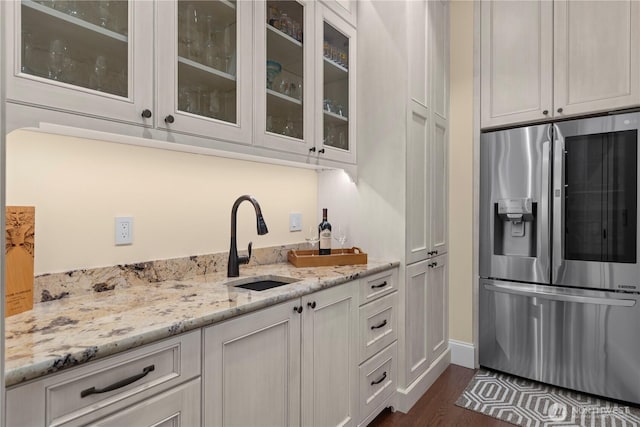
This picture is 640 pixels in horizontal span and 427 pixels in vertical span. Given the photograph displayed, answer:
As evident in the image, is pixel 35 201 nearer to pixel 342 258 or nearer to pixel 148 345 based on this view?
pixel 148 345

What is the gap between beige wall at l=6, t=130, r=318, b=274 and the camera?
→ 4.25 ft

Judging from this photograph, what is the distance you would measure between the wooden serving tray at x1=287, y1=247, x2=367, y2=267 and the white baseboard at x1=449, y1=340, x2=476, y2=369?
4.14 ft

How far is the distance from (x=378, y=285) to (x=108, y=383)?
141 cm

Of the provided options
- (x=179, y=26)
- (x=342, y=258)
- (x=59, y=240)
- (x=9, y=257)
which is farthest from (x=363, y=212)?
(x=9, y=257)

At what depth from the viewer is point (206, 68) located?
4.94ft

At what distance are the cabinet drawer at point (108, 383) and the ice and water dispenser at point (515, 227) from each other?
2.26 m

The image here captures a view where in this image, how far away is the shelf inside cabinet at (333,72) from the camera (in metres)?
2.14

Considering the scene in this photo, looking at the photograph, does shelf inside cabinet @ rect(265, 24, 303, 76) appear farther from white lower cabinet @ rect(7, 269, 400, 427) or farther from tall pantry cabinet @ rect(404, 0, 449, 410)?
white lower cabinet @ rect(7, 269, 400, 427)

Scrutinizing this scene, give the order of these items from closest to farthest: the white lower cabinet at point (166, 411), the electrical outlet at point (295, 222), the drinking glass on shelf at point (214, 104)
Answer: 1. the white lower cabinet at point (166, 411)
2. the drinking glass on shelf at point (214, 104)
3. the electrical outlet at point (295, 222)

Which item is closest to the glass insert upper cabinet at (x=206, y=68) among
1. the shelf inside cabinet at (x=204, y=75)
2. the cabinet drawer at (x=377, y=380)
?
the shelf inside cabinet at (x=204, y=75)

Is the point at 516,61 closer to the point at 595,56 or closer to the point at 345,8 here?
the point at 595,56

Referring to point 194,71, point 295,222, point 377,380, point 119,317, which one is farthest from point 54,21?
point 377,380

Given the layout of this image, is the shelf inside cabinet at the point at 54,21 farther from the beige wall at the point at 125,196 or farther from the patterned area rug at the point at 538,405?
the patterned area rug at the point at 538,405

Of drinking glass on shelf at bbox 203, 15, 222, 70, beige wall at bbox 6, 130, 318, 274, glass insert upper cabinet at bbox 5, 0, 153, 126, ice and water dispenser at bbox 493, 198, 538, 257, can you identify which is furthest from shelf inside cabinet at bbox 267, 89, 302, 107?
ice and water dispenser at bbox 493, 198, 538, 257
